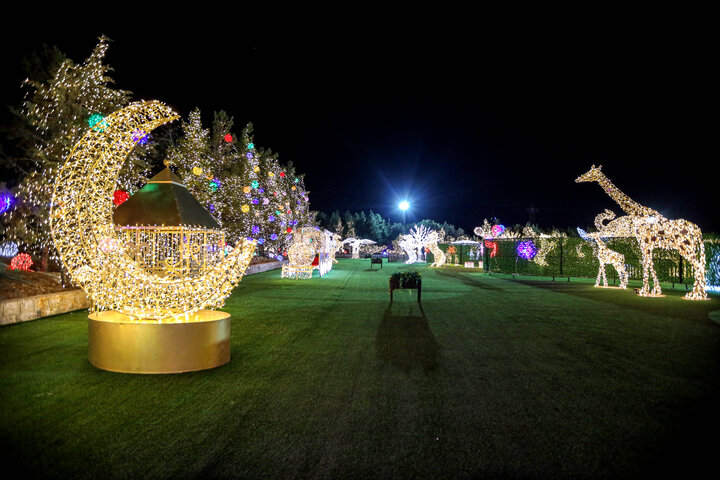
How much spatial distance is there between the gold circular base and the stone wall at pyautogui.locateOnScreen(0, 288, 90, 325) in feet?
13.8

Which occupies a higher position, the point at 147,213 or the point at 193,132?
the point at 193,132

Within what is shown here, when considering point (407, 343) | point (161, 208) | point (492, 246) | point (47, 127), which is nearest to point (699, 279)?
point (407, 343)

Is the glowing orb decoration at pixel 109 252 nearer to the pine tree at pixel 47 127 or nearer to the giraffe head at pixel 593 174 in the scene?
the pine tree at pixel 47 127

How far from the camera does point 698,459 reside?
113 inches

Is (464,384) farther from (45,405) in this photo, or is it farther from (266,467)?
(45,405)

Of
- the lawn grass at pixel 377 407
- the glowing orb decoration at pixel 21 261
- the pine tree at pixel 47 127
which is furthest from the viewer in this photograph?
the glowing orb decoration at pixel 21 261

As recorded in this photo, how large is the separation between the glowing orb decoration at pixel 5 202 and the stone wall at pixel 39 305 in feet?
7.94

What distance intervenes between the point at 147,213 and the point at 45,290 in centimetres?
639

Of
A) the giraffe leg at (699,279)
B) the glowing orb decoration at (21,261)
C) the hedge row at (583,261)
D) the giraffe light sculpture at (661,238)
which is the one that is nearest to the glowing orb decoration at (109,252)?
the glowing orb decoration at (21,261)

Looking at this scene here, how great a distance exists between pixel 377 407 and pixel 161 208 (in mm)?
3598

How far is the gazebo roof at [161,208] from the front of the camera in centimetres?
531

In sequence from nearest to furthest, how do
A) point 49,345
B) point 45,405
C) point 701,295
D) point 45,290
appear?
1. point 45,405
2. point 49,345
3. point 45,290
4. point 701,295

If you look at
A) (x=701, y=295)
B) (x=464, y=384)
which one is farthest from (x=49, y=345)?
(x=701, y=295)

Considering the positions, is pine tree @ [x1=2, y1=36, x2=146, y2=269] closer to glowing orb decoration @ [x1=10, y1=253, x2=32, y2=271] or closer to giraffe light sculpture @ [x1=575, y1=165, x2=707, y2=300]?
glowing orb decoration @ [x1=10, y1=253, x2=32, y2=271]
